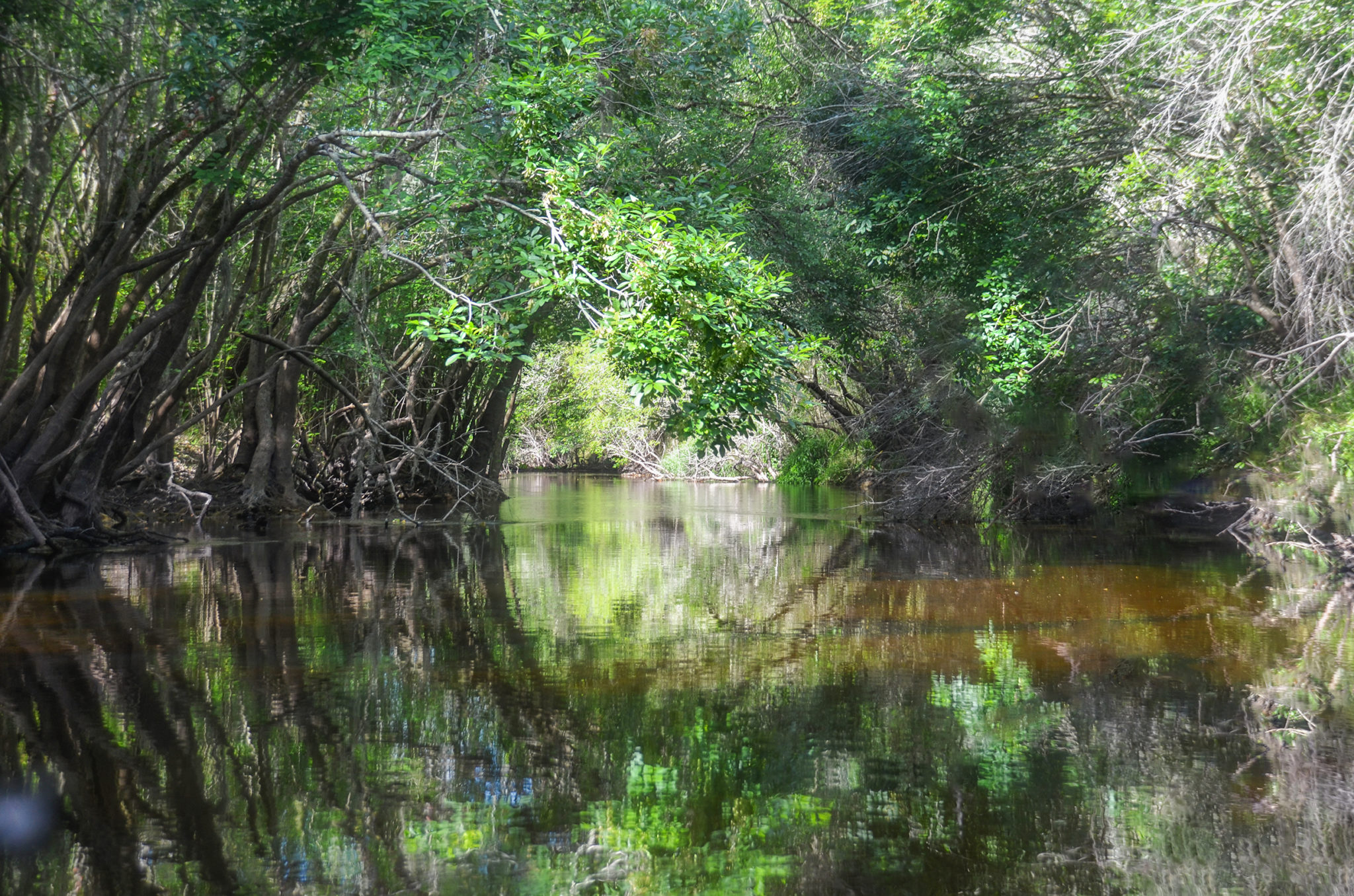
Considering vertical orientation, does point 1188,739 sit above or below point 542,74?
below

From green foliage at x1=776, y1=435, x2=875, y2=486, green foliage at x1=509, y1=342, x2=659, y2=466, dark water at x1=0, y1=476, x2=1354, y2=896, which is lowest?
dark water at x1=0, y1=476, x2=1354, y2=896

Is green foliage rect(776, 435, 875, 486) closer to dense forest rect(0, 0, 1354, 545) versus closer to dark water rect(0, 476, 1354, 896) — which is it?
dense forest rect(0, 0, 1354, 545)

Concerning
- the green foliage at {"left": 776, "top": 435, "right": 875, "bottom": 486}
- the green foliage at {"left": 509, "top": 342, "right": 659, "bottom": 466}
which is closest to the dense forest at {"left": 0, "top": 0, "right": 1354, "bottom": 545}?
the green foliage at {"left": 509, "top": 342, "right": 659, "bottom": 466}

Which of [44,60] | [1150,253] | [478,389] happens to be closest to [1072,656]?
[1150,253]

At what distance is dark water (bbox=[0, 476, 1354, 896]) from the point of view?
3.92 metres

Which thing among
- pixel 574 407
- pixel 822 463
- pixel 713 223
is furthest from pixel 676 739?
pixel 574 407

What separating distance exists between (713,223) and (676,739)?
7.44 metres

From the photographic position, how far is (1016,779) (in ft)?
15.9

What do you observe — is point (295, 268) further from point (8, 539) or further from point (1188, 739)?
point (1188, 739)

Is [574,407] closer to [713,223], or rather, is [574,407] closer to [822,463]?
[822,463]

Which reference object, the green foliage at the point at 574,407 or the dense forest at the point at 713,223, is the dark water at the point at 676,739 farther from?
the green foliage at the point at 574,407

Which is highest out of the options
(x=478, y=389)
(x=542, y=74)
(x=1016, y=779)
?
(x=542, y=74)

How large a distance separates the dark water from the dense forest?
2486mm

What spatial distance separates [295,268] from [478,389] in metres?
8.97
